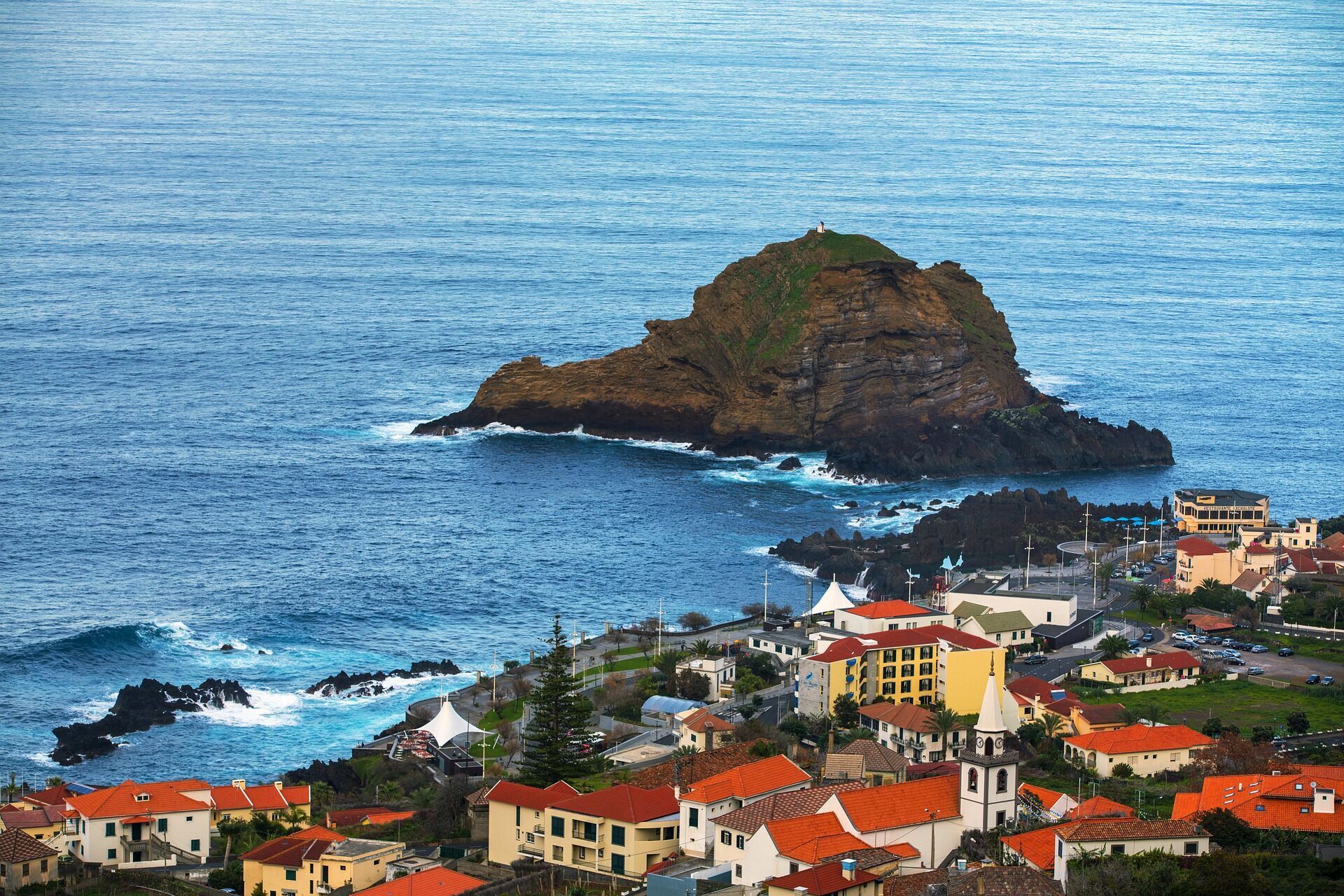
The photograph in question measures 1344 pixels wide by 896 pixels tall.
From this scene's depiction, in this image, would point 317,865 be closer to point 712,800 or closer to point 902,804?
point 712,800

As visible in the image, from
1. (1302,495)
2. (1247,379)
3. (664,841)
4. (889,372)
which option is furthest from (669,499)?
(664,841)

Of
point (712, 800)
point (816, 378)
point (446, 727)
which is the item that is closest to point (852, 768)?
point (712, 800)

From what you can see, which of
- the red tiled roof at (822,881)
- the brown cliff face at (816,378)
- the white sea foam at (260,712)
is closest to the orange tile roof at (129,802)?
the white sea foam at (260,712)

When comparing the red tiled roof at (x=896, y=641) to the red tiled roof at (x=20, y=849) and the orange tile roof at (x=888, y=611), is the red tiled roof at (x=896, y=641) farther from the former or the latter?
the red tiled roof at (x=20, y=849)

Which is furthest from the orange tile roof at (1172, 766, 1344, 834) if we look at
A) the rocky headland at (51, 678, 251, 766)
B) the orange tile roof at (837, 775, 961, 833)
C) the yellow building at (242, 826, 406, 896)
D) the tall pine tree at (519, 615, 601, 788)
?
the rocky headland at (51, 678, 251, 766)

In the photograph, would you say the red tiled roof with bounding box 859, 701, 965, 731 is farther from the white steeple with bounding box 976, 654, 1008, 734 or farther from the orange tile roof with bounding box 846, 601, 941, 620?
the white steeple with bounding box 976, 654, 1008, 734

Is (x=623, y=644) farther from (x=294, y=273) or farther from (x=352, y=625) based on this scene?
(x=294, y=273)
